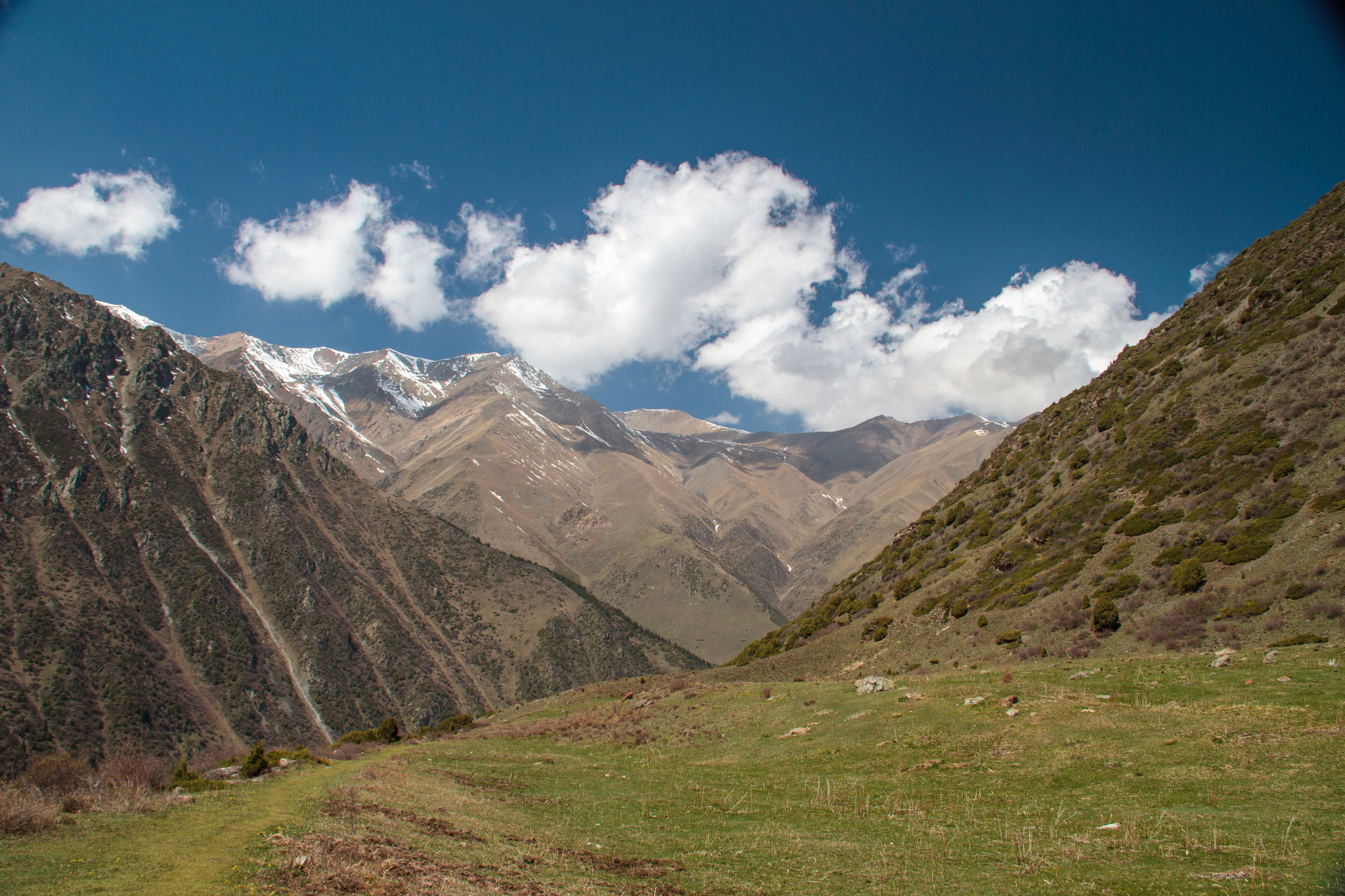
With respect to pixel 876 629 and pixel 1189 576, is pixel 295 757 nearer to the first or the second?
pixel 876 629

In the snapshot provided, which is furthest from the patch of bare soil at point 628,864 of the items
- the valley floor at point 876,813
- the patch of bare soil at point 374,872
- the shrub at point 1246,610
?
the shrub at point 1246,610

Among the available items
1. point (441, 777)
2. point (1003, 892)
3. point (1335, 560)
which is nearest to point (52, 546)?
point (441, 777)

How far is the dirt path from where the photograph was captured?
9703 millimetres

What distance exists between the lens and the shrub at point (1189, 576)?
30719 mm

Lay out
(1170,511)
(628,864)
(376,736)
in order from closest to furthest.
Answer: (628,864) → (1170,511) → (376,736)

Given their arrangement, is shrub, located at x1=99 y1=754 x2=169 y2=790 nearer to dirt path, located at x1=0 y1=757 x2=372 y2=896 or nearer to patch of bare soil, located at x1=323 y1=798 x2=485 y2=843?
dirt path, located at x1=0 y1=757 x2=372 y2=896

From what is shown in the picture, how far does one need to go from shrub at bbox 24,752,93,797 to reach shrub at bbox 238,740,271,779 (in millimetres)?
4975

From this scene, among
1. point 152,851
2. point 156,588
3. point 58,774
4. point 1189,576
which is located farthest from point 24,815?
point 156,588

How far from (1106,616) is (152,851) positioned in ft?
126

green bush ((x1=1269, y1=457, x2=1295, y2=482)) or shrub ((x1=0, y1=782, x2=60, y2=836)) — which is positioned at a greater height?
green bush ((x1=1269, y1=457, x2=1295, y2=482))

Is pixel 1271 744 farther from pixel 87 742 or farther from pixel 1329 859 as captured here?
pixel 87 742

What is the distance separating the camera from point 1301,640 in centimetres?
2286

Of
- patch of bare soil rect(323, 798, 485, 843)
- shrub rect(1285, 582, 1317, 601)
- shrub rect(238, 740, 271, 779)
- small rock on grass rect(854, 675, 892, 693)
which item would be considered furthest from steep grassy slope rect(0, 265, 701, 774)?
shrub rect(1285, 582, 1317, 601)

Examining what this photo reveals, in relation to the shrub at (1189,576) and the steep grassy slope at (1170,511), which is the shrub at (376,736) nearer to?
the steep grassy slope at (1170,511)
